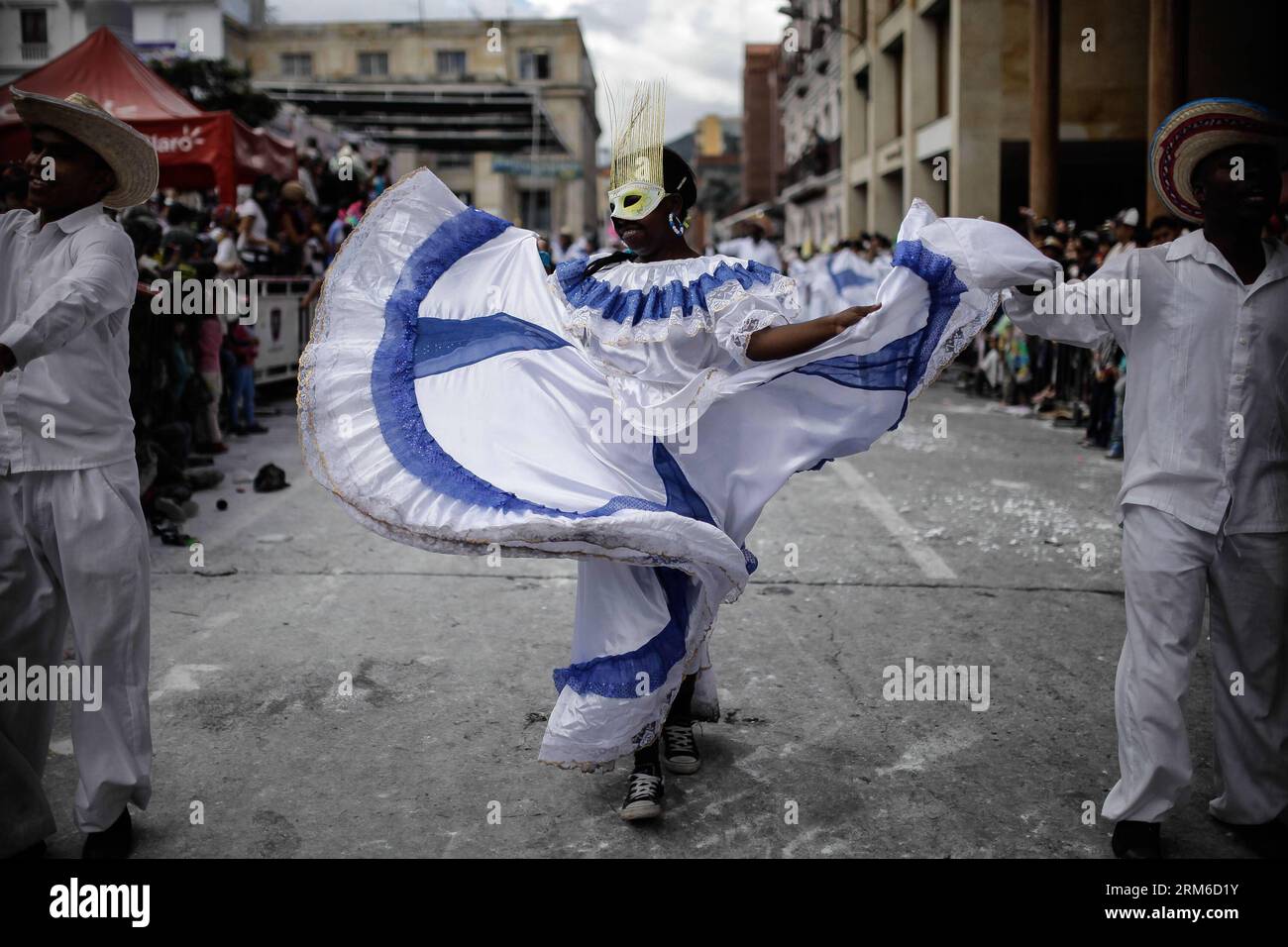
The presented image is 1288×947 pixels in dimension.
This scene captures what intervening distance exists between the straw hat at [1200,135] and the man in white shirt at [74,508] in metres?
2.92

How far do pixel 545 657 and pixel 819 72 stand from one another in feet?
125

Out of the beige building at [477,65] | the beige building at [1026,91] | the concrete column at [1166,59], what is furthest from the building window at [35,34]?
the concrete column at [1166,59]

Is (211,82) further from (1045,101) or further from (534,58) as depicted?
(534,58)

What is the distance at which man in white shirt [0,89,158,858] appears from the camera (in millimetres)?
3240

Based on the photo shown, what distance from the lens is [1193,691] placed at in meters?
4.68

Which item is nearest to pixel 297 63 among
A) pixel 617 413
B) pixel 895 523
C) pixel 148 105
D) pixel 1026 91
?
pixel 1026 91

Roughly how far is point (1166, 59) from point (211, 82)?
17587 millimetres

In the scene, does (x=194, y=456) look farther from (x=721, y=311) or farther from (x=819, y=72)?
(x=819, y=72)

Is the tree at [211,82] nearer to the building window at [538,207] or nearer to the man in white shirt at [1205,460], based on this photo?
the man in white shirt at [1205,460]

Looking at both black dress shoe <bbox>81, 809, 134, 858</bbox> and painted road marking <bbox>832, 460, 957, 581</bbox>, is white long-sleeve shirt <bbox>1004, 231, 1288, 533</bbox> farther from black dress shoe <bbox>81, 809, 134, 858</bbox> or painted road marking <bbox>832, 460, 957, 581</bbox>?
painted road marking <bbox>832, 460, 957, 581</bbox>

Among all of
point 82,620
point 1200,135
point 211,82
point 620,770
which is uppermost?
point 211,82

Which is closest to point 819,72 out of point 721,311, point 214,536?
point 214,536

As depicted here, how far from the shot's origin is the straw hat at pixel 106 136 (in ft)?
10.6

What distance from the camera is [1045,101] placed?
17.4 m
